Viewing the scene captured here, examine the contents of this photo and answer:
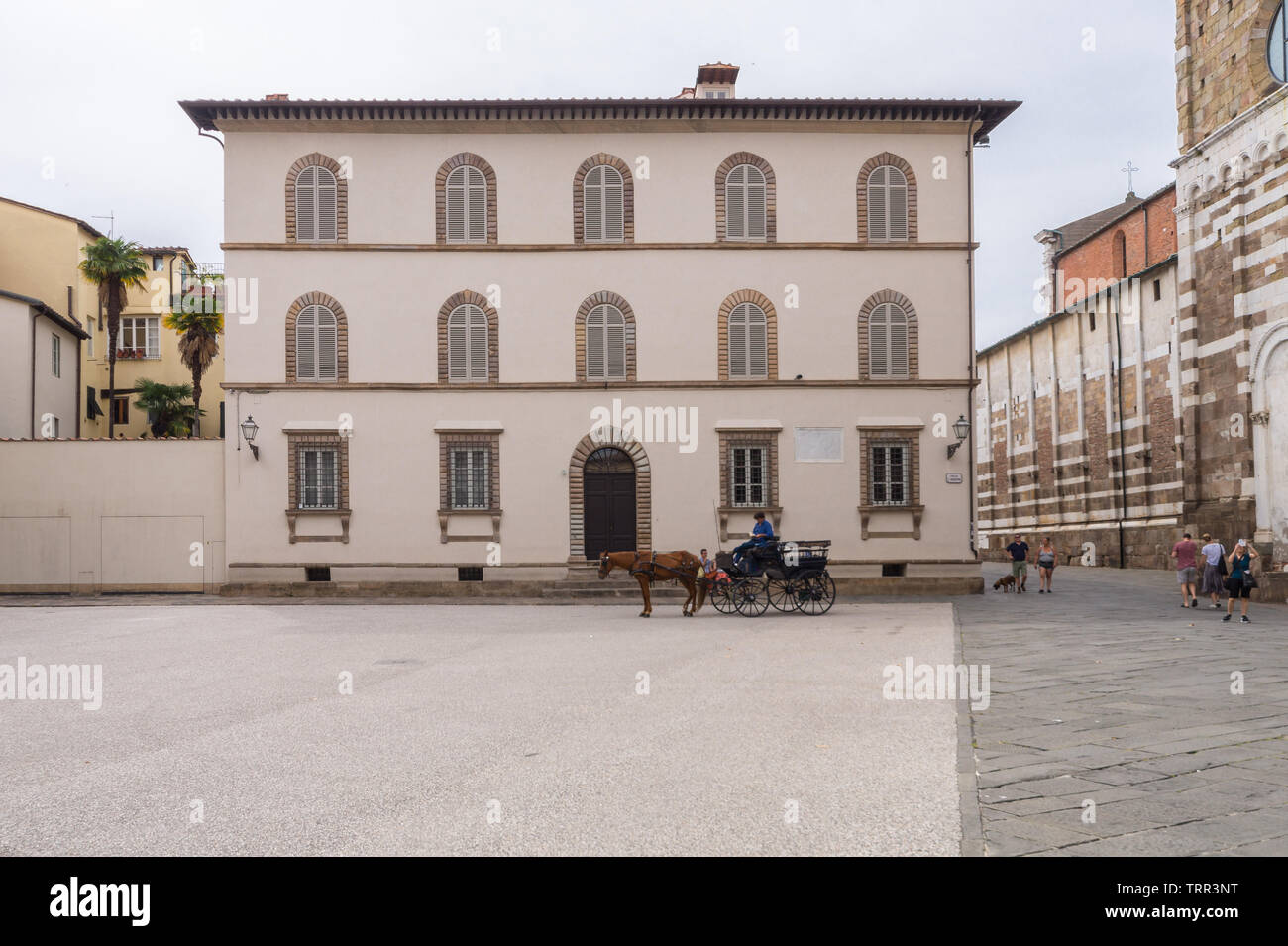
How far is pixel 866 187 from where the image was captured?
2848cm

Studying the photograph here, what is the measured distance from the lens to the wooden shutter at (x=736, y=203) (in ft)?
93.2

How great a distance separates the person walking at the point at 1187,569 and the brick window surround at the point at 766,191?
11787 millimetres

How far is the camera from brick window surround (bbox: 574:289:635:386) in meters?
28.2

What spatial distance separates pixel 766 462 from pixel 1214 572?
33.6 ft

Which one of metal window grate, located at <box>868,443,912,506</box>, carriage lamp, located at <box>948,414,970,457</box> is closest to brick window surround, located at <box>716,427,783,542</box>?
metal window grate, located at <box>868,443,912,506</box>

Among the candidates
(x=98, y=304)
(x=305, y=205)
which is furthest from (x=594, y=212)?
(x=98, y=304)

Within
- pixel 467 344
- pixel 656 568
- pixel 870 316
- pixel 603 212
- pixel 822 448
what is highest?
pixel 603 212

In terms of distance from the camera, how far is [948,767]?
7250 mm

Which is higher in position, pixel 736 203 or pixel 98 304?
pixel 98 304

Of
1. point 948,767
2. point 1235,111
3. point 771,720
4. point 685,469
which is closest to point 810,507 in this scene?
point 685,469

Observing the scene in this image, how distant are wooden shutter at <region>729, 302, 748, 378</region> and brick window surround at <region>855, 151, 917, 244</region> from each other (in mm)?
3638

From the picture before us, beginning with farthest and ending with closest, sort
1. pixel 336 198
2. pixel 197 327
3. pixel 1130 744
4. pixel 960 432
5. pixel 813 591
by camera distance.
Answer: pixel 197 327, pixel 336 198, pixel 960 432, pixel 813 591, pixel 1130 744

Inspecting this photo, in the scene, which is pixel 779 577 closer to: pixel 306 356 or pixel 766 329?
pixel 766 329
